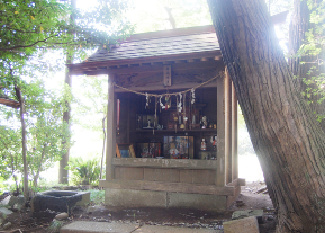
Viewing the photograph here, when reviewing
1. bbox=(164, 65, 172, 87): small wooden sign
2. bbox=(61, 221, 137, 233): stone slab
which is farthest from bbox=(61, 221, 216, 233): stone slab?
bbox=(164, 65, 172, 87): small wooden sign

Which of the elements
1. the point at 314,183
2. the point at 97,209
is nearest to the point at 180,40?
the point at 97,209

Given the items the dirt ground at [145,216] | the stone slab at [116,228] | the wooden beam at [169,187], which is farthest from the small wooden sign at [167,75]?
the stone slab at [116,228]

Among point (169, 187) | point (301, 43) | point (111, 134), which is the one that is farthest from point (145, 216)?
point (301, 43)

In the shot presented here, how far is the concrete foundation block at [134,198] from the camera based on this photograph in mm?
7273

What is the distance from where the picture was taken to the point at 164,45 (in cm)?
767

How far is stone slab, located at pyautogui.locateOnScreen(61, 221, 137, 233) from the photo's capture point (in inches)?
199

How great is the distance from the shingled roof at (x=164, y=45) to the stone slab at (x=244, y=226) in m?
3.81

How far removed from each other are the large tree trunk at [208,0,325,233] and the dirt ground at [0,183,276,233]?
2.33 metres

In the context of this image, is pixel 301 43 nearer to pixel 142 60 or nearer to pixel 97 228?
pixel 142 60

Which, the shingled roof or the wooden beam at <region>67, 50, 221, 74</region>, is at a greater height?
the shingled roof

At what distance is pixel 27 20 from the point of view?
4.81 m

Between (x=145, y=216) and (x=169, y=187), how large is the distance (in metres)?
1.03

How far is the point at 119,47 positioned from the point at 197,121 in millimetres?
3265

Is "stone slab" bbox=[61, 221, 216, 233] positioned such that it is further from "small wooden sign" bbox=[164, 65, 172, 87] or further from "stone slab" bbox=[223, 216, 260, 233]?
"small wooden sign" bbox=[164, 65, 172, 87]
